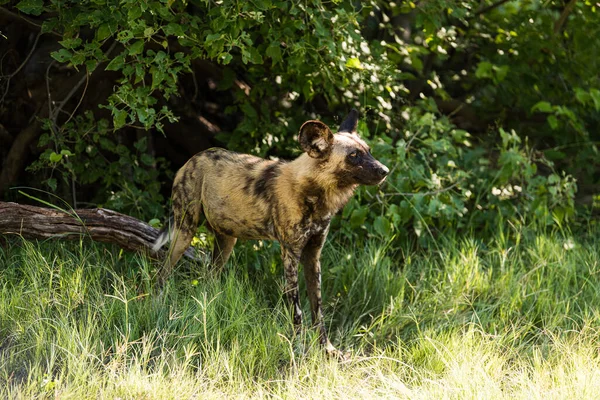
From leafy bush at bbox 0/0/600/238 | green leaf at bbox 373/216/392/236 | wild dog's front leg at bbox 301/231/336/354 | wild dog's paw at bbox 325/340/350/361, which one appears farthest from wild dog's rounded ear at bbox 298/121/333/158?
green leaf at bbox 373/216/392/236

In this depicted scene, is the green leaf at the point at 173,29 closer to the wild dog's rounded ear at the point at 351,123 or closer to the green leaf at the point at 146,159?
the wild dog's rounded ear at the point at 351,123

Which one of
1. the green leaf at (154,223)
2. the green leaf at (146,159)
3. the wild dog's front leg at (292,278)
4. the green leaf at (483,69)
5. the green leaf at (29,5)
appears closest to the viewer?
the wild dog's front leg at (292,278)

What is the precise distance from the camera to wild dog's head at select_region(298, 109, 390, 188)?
4176 mm

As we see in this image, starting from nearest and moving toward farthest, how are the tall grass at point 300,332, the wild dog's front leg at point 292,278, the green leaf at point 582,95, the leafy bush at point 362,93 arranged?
the tall grass at point 300,332, the wild dog's front leg at point 292,278, the leafy bush at point 362,93, the green leaf at point 582,95

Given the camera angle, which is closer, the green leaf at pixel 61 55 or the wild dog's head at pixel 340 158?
the wild dog's head at pixel 340 158

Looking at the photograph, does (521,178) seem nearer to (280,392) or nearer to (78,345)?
(280,392)

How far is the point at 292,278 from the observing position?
4402 mm

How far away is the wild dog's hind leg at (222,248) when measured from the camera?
16.1 feet

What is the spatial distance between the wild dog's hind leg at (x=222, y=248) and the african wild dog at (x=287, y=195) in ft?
0.26

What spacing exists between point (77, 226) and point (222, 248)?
831mm

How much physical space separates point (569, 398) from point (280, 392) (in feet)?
4.26

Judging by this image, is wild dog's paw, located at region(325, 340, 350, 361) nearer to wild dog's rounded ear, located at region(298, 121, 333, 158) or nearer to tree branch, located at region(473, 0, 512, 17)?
wild dog's rounded ear, located at region(298, 121, 333, 158)

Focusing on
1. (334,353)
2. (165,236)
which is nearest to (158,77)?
(165,236)

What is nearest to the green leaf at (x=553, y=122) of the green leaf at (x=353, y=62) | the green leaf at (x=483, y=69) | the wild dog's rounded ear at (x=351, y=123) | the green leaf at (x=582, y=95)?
the green leaf at (x=582, y=95)
